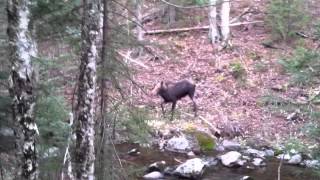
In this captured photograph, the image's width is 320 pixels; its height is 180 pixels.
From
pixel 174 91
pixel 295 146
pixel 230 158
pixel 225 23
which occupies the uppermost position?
pixel 225 23

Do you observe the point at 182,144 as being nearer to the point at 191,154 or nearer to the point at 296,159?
the point at 191,154

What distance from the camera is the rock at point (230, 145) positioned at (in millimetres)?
15734

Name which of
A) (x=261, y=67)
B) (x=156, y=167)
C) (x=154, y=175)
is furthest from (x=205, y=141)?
(x=261, y=67)

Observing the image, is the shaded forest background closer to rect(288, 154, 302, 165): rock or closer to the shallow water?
rect(288, 154, 302, 165): rock

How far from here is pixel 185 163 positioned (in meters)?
A: 13.4

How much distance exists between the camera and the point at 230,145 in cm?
1586

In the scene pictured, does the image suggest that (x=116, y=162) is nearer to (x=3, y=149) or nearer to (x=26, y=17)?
(x=3, y=149)

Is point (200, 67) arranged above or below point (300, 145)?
above

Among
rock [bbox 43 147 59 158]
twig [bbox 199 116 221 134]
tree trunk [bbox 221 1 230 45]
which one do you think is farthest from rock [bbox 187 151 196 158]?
tree trunk [bbox 221 1 230 45]

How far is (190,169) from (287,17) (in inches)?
433

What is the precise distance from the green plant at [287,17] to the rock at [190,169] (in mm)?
10295

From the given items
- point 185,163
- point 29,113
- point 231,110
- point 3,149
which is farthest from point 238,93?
point 29,113

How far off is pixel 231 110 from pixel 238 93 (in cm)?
148

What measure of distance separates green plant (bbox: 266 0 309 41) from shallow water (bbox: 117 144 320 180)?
870 centimetres
